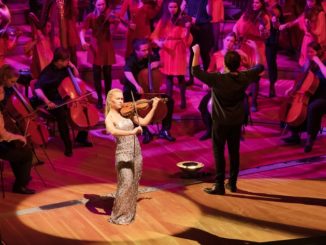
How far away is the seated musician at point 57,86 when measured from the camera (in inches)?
264

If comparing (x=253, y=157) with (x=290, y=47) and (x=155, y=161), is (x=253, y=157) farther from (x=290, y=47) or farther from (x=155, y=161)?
(x=290, y=47)

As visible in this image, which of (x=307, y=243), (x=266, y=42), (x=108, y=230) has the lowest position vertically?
(x=108, y=230)

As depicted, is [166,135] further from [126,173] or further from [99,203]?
[126,173]

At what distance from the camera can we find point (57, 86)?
6.78 metres

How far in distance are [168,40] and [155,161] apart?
1748mm

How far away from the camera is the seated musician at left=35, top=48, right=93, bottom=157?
6695mm

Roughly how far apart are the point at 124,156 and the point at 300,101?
2487mm

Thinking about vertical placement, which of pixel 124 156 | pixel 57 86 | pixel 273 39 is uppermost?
pixel 273 39

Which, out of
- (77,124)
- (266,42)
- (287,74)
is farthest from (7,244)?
(287,74)

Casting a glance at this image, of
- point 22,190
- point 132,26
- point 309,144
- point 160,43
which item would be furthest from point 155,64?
point 22,190

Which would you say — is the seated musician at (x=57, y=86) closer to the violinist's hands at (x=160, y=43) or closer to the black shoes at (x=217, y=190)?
the violinist's hands at (x=160, y=43)

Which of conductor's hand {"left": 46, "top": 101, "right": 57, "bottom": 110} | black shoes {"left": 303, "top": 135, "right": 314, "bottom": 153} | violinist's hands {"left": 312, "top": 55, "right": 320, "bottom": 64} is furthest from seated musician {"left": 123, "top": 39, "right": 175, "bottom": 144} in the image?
black shoes {"left": 303, "top": 135, "right": 314, "bottom": 153}

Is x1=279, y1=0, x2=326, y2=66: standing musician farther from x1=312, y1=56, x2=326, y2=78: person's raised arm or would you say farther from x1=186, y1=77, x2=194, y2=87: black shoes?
x1=186, y1=77, x2=194, y2=87: black shoes

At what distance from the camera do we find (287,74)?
9.68 metres
